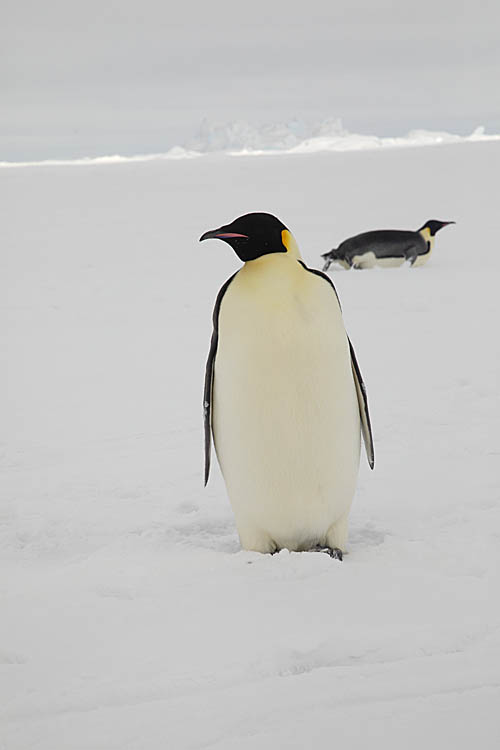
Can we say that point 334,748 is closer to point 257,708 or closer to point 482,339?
point 257,708

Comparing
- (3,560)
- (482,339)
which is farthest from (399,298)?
(3,560)

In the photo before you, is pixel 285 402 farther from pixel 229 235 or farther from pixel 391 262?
pixel 391 262

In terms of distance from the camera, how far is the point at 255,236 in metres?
2.33

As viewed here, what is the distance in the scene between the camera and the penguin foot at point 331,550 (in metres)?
2.39

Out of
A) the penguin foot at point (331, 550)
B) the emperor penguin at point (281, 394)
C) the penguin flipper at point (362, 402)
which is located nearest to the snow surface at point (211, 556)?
the penguin foot at point (331, 550)

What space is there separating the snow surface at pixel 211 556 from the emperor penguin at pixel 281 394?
15 centimetres

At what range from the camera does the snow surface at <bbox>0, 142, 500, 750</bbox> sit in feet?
5.19

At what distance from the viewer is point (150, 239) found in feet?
32.8

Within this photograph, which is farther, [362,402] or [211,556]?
[362,402]

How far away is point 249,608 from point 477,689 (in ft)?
1.79

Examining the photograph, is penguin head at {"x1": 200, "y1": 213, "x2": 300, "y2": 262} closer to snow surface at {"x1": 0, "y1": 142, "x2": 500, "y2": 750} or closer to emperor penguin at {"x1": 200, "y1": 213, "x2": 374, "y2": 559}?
emperor penguin at {"x1": 200, "y1": 213, "x2": 374, "y2": 559}

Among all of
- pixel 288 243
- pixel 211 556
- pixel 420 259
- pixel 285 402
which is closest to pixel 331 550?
pixel 211 556

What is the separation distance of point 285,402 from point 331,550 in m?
0.44

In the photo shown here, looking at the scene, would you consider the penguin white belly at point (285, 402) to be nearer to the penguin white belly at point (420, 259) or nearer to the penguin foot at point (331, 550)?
the penguin foot at point (331, 550)
